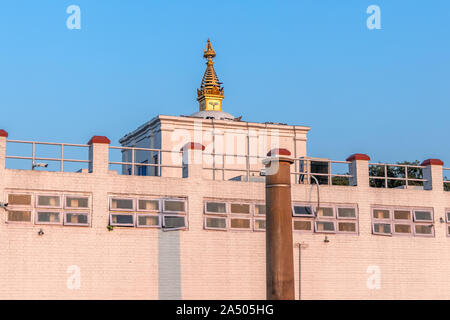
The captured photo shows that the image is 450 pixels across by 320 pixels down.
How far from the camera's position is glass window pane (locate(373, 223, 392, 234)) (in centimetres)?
3894

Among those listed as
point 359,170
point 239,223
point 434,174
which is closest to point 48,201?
point 239,223

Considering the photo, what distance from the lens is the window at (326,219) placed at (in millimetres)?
37656

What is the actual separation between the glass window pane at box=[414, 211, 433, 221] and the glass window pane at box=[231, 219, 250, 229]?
29.6 ft

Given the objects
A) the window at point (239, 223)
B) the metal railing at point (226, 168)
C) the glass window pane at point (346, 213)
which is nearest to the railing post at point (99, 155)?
the metal railing at point (226, 168)

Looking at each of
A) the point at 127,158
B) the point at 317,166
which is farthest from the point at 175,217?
the point at 127,158

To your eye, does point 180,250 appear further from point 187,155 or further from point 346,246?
point 346,246

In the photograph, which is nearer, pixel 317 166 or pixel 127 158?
pixel 317 166

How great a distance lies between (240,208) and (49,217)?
8.77 meters

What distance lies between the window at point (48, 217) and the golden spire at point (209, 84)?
51292 millimetres

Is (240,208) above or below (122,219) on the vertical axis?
above

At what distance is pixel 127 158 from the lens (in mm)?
70438

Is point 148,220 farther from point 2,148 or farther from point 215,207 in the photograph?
point 2,148

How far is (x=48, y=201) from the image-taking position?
33.7m
